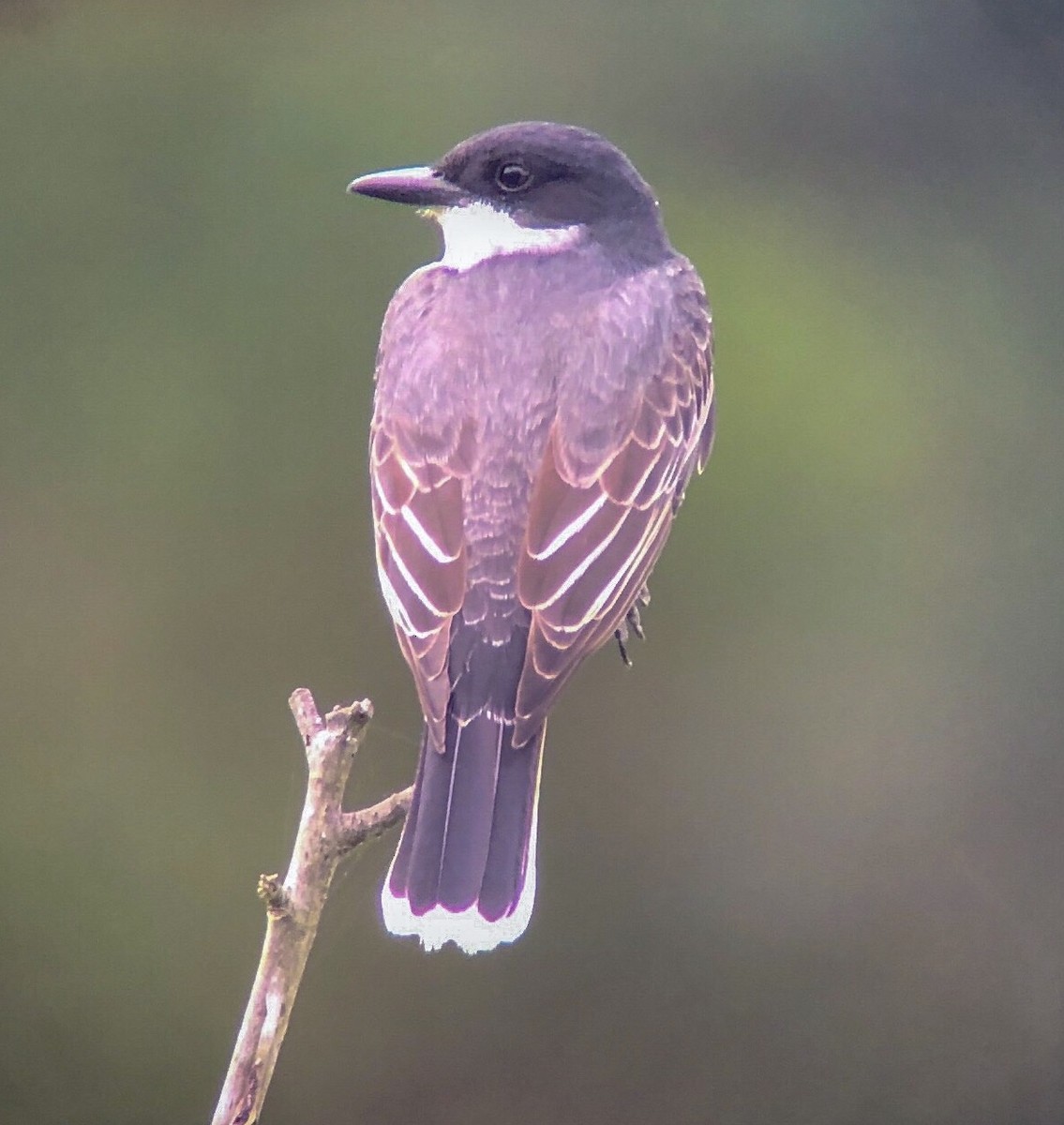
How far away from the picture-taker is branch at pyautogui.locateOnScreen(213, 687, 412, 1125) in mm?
1856

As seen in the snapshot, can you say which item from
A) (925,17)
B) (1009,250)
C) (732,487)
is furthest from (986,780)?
(925,17)

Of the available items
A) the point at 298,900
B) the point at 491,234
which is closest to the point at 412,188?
the point at 491,234

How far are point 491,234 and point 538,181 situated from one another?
127 millimetres

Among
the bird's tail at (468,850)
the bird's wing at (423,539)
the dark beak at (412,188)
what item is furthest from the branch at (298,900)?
the dark beak at (412,188)

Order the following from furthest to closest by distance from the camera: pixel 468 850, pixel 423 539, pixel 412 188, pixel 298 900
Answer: pixel 412 188 → pixel 423 539 → pixel 468 850 → pixel 298 900

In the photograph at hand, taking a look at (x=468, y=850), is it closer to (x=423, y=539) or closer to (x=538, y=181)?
(x=423, y=539)

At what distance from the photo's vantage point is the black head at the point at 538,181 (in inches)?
107

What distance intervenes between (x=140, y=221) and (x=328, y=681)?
2.99ft

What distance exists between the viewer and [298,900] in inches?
74.4

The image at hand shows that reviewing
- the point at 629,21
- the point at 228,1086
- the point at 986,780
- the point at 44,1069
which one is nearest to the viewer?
the point at 228,1086

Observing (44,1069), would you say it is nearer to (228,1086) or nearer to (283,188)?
(228,1086)

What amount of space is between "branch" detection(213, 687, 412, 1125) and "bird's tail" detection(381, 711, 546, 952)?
145mm

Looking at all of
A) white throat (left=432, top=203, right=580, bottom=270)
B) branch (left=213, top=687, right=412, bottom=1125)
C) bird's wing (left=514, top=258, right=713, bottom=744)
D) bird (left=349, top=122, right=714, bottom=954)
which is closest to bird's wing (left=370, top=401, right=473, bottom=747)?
bird (left=349, top=122, right=714, bottom=954)

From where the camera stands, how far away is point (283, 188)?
2.83 meters
